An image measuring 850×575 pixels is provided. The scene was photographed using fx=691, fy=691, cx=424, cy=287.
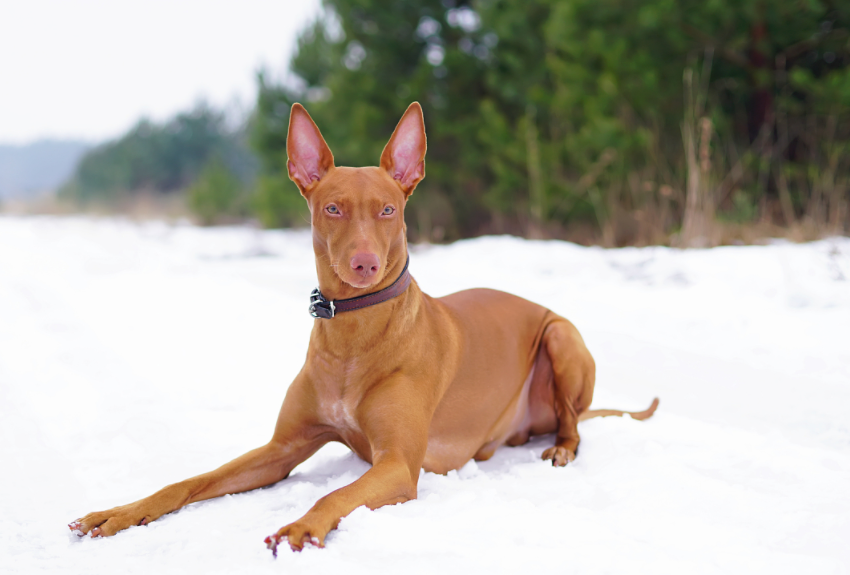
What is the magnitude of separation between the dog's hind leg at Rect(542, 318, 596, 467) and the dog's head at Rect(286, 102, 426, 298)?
3.55 ft

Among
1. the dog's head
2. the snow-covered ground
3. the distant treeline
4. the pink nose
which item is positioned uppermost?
the distant treeline

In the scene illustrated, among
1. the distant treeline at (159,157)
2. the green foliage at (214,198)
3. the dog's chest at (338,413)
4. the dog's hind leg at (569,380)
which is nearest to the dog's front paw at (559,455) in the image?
the dog's hind leg at (569,380)

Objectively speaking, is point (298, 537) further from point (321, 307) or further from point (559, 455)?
point (559, 455)

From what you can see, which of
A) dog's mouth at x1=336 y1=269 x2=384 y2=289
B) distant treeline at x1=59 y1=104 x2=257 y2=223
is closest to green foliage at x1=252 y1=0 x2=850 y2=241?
dog's mouth at x1=336 y1=269 x2=384 y2=289

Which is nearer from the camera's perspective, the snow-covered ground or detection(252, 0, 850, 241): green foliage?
the snow-covered ground

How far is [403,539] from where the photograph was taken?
6.98 feet

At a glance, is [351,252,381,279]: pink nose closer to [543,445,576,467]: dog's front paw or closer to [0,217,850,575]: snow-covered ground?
[0,217,850,575]: snow-covered ground

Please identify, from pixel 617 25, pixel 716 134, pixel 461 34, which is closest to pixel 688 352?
pixel 716 134

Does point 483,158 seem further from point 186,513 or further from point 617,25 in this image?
point 186,513

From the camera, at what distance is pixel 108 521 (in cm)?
241

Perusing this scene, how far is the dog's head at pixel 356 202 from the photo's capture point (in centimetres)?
253

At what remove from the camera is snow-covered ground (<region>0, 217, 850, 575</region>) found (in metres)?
2.16

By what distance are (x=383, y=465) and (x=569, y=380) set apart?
133 cm

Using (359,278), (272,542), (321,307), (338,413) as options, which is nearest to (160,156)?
(321,307)
